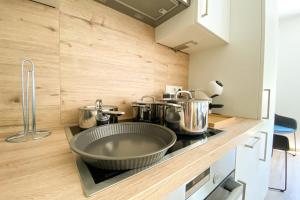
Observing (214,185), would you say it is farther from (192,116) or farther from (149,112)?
(149,112)

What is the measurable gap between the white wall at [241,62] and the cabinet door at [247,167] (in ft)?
0.93

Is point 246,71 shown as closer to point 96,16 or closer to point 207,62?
point 207,62

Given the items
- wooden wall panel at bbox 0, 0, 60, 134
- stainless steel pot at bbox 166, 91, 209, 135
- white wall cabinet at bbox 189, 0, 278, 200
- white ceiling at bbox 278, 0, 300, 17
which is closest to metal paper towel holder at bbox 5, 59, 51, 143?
wooden wall panel at bbox 0, 0, 60, 134

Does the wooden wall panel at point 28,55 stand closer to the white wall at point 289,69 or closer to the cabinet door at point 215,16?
the cabinet door at point 215,16

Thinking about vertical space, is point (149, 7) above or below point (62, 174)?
above

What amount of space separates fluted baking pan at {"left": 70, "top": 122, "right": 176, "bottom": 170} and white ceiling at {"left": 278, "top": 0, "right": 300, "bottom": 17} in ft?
9.16

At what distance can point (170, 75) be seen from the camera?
119cm

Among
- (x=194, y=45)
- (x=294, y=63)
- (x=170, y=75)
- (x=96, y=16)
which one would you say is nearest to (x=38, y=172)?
(x=96, y=16)

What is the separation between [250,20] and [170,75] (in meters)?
0.65

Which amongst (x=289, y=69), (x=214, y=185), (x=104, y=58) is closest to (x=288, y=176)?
(x=289, y=69)

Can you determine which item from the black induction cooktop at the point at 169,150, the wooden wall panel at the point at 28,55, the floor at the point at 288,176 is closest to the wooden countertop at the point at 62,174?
the black induction cooktop at the point at 169,150

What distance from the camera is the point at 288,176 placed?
1.71 meters

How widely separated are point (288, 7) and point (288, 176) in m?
2.34

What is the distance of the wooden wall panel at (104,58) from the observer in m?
0.69
